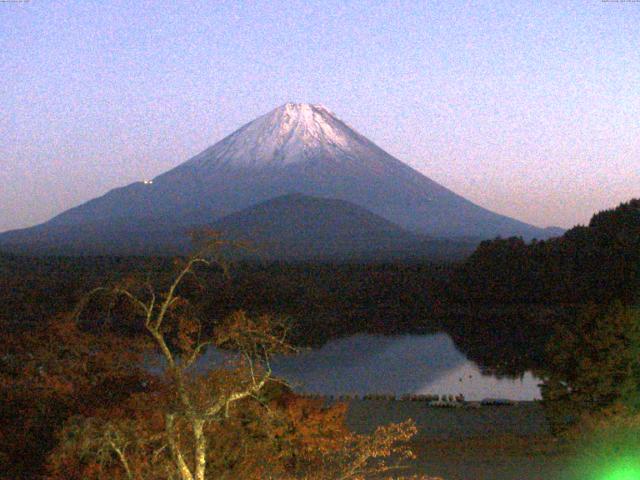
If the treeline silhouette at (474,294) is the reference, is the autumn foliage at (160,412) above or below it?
above

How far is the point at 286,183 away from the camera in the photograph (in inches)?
3573

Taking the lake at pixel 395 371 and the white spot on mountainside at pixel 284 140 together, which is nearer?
the lake at pixel 395 371

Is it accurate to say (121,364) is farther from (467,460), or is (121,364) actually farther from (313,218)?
(313,218)

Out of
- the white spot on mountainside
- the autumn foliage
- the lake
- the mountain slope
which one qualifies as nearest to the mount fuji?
the white spot on mountainside

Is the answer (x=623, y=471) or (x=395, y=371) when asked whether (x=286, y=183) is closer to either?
(x=395, y=371)

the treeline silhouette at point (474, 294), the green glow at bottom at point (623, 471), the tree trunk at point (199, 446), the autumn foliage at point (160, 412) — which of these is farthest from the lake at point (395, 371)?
the tree trunk at point (199, 446)

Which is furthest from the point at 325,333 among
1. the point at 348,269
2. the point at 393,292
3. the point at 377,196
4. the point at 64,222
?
the point at 64,222

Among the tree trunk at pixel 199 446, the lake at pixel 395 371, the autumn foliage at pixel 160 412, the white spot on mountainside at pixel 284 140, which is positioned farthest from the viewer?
the white spot on mountainside at pixel 284 140

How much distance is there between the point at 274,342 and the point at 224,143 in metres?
86.1

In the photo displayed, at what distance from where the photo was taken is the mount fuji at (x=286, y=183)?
8450cm

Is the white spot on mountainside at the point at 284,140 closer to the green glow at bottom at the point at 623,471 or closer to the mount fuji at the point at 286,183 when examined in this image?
the mount fuji at the point at 286,183

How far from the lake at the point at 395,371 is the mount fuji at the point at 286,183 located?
56.4 metres

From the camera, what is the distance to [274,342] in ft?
18.9

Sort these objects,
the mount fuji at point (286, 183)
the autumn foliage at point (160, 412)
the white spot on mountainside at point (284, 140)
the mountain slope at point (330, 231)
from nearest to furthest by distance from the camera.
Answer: the autumn foliage at point (160, 412)
the mountain slope at point (330, 231)
the mount fuji at point (286, 183)
the white spot on mountainside at point (284, 140)
